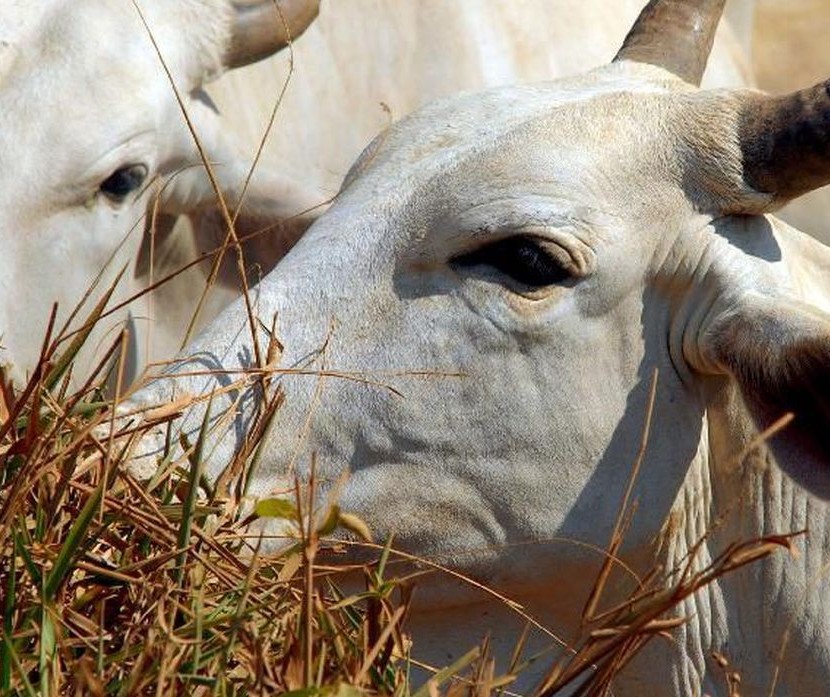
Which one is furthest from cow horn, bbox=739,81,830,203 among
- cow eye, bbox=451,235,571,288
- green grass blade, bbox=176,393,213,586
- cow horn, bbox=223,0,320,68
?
cow horn, bbox=223,0,320,68

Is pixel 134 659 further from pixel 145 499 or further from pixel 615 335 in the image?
pixel 615 335

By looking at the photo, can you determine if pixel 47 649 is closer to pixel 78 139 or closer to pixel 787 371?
pixel 787 371

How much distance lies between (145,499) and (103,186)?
7.46 ft

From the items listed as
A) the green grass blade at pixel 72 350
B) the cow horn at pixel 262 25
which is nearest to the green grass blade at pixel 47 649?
the green grass blade at pixel 72 350

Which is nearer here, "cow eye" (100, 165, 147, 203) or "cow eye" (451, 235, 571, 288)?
"cow eye" (451, 235, 571, 288)

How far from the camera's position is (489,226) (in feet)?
10.1

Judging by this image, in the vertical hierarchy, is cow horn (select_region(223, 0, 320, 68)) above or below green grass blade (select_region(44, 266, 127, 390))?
below

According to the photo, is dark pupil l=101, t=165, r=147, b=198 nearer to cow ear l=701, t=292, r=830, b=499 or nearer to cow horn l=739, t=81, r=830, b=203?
cow horn l=739, t=81, r=830, b=203

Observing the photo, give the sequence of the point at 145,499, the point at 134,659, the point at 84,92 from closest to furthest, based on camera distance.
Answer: the point at 134,659, the point at 145,499, the point at 84,92

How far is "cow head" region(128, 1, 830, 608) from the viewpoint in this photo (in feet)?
10.2

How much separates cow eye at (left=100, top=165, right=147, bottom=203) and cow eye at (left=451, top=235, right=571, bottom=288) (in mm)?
1869

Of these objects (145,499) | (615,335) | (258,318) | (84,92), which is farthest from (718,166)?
(84,92)

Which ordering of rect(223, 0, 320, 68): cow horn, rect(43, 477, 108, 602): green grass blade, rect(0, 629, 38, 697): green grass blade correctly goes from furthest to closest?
rect(223, 0, 320, 68): cow horn < rect(43, 477, 108, 602): green grass blade < rect(0, 629, 38, 697): green grass blade

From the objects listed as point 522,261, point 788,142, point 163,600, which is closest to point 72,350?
point 163,600
